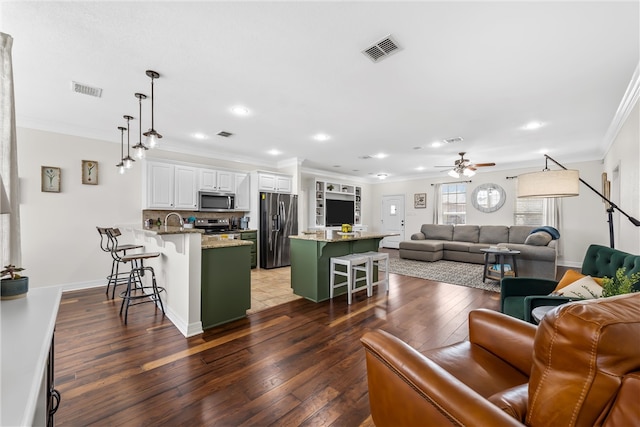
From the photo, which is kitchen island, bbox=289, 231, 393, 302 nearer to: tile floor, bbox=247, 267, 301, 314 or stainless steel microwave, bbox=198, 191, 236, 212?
tile floor, bbox=247, 267, 301, 314

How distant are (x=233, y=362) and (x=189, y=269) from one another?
0.97 metres

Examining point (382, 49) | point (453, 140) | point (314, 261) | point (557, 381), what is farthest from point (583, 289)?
point (453, 140)

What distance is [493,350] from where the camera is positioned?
1458 mm

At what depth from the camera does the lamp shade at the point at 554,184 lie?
2.35 m

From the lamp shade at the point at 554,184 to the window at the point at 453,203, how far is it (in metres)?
5.85

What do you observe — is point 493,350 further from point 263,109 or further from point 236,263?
point 263,109

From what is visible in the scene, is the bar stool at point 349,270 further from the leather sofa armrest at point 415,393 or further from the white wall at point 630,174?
the white wall at point 630,174

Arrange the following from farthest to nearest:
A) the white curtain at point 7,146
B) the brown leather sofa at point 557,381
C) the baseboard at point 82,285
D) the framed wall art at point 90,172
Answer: the framed wall art at point 90,172 → the baseboard at point 82,285 → the white curtain at point 7,146 → the brown leather sofa at point 557,381

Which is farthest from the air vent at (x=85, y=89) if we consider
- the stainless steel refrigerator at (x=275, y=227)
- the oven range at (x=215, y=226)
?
the stainless steel refrigerator at (x=275, y=227)

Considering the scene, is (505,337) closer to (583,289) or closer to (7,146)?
(583,289)

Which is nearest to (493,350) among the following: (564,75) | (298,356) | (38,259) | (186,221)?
(298,356)

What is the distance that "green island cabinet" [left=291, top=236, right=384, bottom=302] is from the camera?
3621mm

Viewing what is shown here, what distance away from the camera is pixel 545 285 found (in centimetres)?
246

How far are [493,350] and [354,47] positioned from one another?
229 centimetres
